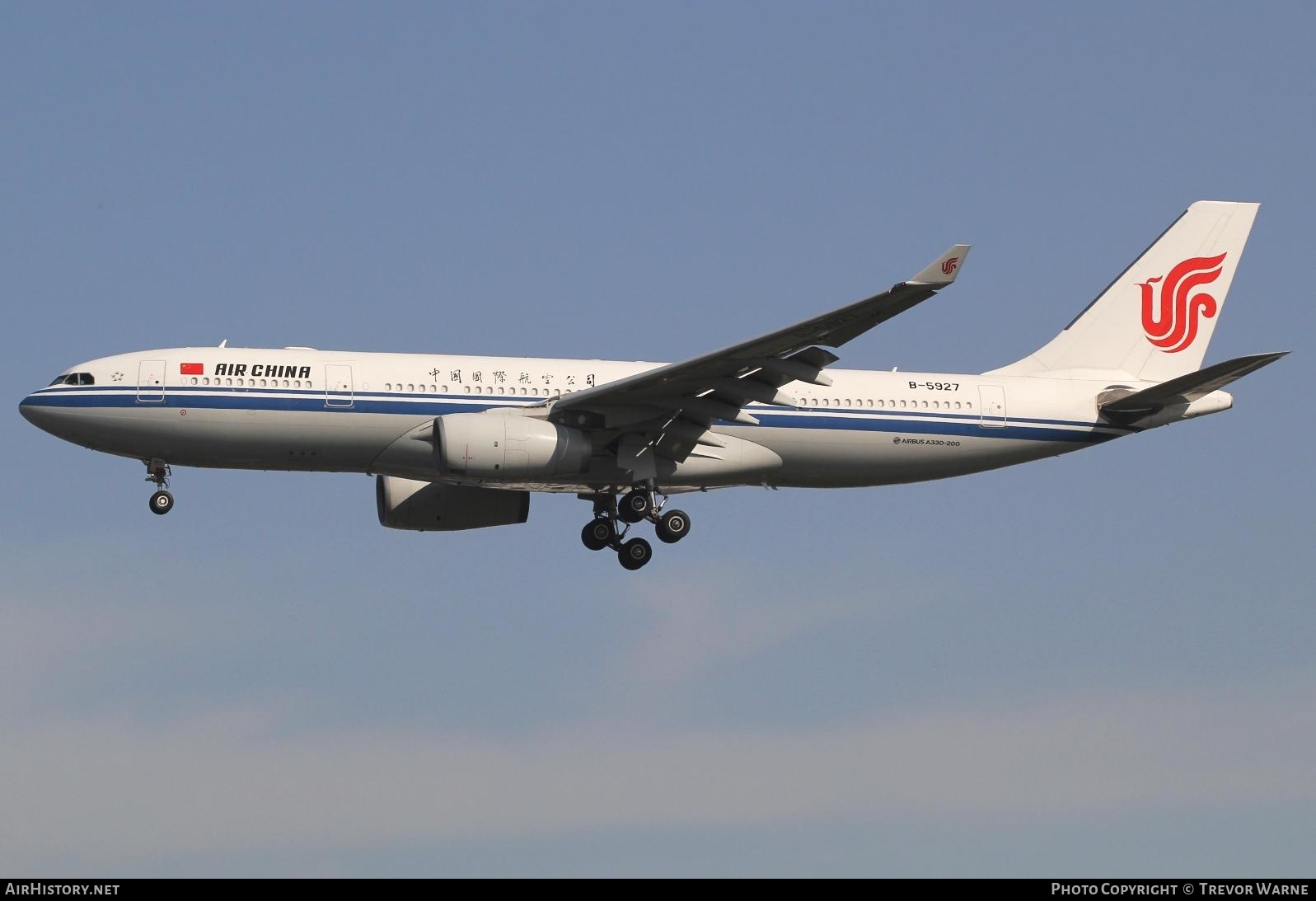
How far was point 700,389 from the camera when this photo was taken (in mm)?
38062

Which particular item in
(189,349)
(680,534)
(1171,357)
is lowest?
(680,534)

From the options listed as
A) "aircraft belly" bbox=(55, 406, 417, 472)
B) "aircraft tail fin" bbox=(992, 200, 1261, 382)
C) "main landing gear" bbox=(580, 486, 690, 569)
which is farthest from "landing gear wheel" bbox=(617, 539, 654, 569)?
"aircraft tail fin" bbox=(992, 200, 1261, 382)

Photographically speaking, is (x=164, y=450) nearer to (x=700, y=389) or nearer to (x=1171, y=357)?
(x=700, y=389)

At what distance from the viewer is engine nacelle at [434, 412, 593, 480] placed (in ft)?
121

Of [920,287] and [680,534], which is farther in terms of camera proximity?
[680,534]

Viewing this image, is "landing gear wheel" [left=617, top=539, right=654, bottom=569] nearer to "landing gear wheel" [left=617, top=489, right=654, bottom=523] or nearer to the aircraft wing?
"landing gear wheel" [left=617, top=489, right=654, bottom=523]

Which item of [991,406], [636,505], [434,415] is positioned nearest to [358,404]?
[434,415]

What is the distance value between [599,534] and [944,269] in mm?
12197

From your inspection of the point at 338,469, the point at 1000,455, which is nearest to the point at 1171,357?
the point at 1000,455

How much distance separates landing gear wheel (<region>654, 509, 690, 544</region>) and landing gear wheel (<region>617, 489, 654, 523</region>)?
1.63ft

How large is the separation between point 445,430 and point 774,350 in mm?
6897

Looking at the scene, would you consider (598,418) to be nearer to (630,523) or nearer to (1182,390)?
(630,523)

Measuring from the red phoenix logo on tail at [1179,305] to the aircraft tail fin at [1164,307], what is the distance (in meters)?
0.02

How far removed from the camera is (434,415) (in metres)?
38.5
